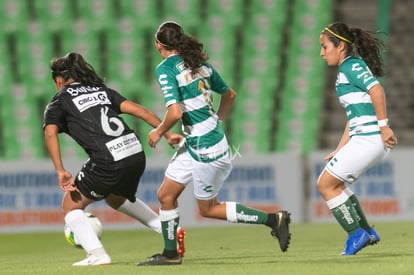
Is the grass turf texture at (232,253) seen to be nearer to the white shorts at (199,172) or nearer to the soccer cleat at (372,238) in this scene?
the soccer cleat at (372,238)

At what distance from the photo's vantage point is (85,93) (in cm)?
808

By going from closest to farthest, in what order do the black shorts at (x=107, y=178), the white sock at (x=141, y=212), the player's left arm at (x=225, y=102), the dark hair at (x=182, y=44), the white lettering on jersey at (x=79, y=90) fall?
the dark hair at (x=182, y=44) → the black shorts at (x=107, y=178) → the white lettering on jersey at (x=79, y=90) → the player's left arm at (x=225, y=102) → the white sock at (x=141, y=212)

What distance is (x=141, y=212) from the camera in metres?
8.59

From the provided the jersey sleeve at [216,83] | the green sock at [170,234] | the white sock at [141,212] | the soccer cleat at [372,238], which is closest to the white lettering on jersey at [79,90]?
the jersey sleeve at [216,83]

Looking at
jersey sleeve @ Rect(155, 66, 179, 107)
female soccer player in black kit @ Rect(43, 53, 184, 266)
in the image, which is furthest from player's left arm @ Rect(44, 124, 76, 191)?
jersey sleeve @ Rect(155, 66, 179, 107)

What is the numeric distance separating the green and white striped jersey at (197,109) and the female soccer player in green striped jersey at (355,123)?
84cm

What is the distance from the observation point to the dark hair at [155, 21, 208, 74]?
7.82 metres

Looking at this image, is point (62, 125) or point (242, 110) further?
point (242, 110)

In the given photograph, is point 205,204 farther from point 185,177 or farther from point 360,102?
point 360,102

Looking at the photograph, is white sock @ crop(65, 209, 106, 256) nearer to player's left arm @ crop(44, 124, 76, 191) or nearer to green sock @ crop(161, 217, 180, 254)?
player's left arm @ crop(44, 124, 76, 191)

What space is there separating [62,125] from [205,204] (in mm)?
1168

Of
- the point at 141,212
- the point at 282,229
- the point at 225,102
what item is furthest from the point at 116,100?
the point at 282,229

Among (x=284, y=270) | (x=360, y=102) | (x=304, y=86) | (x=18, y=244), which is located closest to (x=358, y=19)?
(x=304, y=86)

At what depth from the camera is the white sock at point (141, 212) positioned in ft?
28.1
